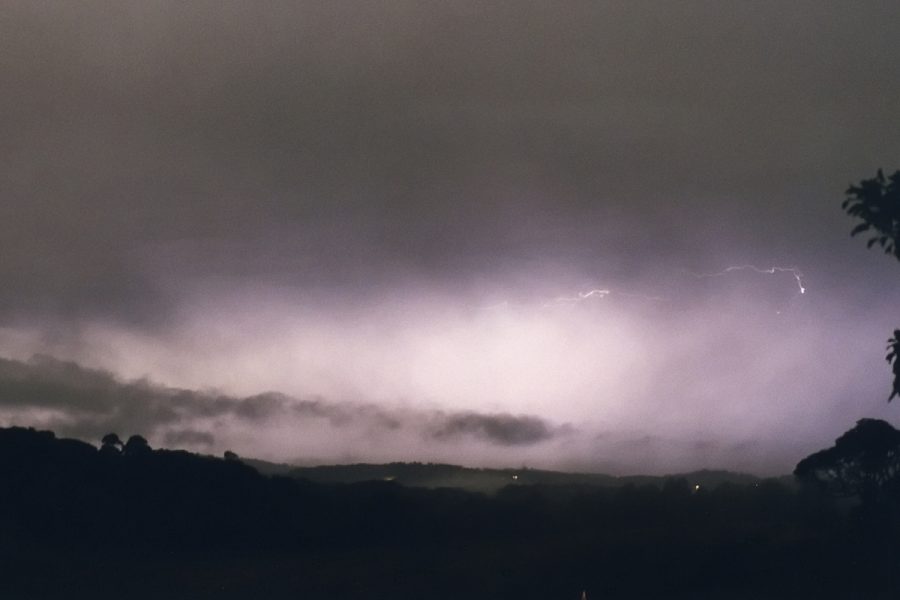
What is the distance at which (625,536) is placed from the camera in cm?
9706

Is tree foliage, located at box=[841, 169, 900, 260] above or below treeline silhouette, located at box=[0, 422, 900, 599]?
above

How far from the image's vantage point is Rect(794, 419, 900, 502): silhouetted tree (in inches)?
3093

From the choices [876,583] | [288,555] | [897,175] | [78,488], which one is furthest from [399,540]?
[897,175]

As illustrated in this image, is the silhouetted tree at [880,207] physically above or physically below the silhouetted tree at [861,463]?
above

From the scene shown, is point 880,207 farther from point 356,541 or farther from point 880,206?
point 356,541

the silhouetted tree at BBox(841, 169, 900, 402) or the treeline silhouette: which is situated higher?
the silhouetted tree at BBox(841, 169, 900, 402)

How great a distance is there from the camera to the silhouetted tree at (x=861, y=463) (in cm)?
7856

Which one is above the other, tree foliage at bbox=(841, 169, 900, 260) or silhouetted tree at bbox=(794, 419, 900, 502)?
tree foliage at bbox=(841, 169, 900, 260)

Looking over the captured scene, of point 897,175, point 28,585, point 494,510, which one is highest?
point 897,175

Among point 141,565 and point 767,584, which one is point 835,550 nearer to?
point 767,584

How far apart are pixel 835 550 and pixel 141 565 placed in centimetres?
6057

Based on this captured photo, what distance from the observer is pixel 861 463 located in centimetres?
8019

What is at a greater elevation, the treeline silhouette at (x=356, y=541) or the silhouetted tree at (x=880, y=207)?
the silhouetted tree at (x=880, y=207)

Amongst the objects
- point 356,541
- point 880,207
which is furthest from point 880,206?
point 356,541
